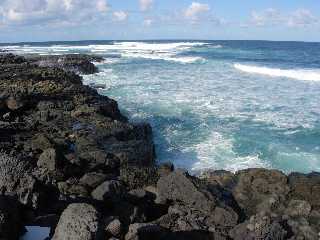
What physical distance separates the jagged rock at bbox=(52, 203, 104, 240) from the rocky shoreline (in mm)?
11

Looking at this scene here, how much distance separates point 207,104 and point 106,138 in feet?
33.8

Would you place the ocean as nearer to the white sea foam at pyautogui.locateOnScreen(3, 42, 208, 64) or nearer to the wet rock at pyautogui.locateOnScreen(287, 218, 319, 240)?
the wet rock at pyautogui.locateOnScreen(287, 218, 319, 240)

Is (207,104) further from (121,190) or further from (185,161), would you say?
(121,190)

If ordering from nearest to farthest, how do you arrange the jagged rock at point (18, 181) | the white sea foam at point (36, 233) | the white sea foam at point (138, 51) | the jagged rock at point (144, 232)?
the white sea foam at point (36, 233) < the jagged rock at point (144, 232) < the jagged rock at point (18, 181) < the white sea foam at point (138, 51)

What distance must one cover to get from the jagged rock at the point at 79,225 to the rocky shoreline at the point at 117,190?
0.04 feet

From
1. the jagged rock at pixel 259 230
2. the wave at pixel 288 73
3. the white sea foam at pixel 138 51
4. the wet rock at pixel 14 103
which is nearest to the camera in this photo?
the jagged rock at pixel 259 230

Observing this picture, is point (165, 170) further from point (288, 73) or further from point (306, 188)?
point (288, 73)

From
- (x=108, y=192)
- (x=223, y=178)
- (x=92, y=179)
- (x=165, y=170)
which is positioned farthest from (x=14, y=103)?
(x=108, y=192)

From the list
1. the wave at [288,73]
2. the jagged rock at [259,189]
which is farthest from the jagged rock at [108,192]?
the wave at [288,73]

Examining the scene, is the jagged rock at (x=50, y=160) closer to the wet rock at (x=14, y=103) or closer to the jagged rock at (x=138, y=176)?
the jagged rock at (x=138, y=176)

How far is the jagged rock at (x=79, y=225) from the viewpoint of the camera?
17.8ft

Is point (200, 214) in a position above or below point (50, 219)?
below

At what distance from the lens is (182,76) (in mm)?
36781

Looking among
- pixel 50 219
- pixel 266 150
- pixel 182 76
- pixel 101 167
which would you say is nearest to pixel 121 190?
pixel 50 219
